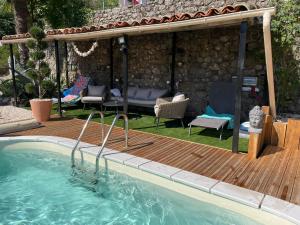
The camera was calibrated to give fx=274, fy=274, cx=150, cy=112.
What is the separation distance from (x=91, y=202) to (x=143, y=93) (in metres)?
5.92

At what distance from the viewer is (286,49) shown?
7488mm

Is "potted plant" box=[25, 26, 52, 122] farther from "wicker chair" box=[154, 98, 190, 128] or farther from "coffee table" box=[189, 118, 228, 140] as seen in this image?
"coffee table" box=[189, 118, 228, 140]

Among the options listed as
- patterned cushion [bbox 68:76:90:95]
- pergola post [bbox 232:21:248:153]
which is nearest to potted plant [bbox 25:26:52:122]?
patterned cushion [bbox 68:76:90:95]

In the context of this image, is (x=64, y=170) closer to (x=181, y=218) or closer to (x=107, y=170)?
(x=107, y=170)

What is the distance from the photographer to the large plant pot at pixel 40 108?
8133 millimetres

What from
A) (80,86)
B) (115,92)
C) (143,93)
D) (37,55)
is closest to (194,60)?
(143,93)

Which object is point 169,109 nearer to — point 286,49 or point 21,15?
point 286,49

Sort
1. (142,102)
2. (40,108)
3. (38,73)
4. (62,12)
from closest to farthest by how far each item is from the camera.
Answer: (40,108), (38,73), (142,102), (62,12)

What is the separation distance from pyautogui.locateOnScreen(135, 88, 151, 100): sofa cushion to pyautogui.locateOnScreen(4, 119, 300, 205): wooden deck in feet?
9.33

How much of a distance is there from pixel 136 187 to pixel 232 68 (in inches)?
209

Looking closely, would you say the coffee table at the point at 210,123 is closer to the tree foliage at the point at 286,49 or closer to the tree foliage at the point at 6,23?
the tree foliage at the point at 286,49

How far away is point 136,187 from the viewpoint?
4691mm

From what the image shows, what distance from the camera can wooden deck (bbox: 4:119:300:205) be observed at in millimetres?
4242

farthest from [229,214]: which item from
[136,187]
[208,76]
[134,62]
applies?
[134,62]
